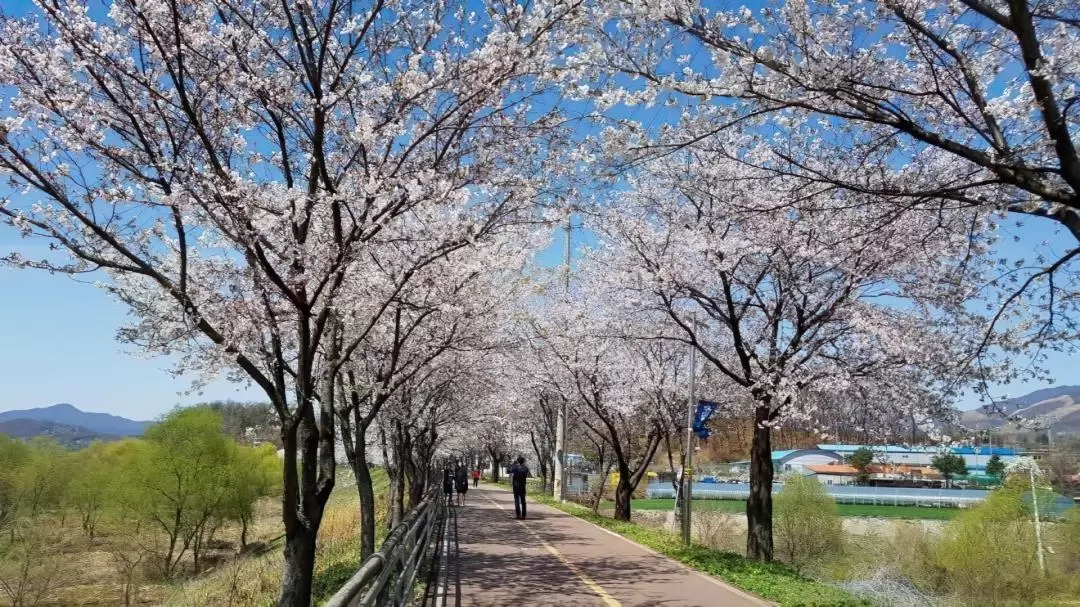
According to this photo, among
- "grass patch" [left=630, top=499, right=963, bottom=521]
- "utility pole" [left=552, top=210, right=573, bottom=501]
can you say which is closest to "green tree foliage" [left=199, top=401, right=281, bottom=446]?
"utility pole" [left=552, top=210, right=573, bottom=501]

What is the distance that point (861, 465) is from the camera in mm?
89750

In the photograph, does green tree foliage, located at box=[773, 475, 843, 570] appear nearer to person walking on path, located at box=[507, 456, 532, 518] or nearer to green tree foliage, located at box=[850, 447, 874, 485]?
person walking on path, located at box=[507, 456, 532, 518]

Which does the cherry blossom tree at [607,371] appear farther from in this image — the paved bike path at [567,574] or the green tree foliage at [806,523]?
the paved bike path at [567,574]

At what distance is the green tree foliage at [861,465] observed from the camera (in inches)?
3063

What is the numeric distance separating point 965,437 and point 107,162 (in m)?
14.3

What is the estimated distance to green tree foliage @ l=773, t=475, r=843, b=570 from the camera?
25875mm

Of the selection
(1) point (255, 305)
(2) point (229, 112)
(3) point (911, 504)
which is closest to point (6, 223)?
(2) point (229, 112)

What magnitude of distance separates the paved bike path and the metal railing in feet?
4.02

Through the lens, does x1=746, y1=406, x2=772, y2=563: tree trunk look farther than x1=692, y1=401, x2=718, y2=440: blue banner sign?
No

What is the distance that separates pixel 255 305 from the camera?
9.23m

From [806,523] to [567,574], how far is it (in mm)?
16429

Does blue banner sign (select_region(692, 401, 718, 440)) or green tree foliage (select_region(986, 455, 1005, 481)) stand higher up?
blue banner sign (select_region(692, 401, 718, 440))

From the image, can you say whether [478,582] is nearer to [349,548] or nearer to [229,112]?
[229,112]

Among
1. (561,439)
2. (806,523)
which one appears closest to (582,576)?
(806,523)
